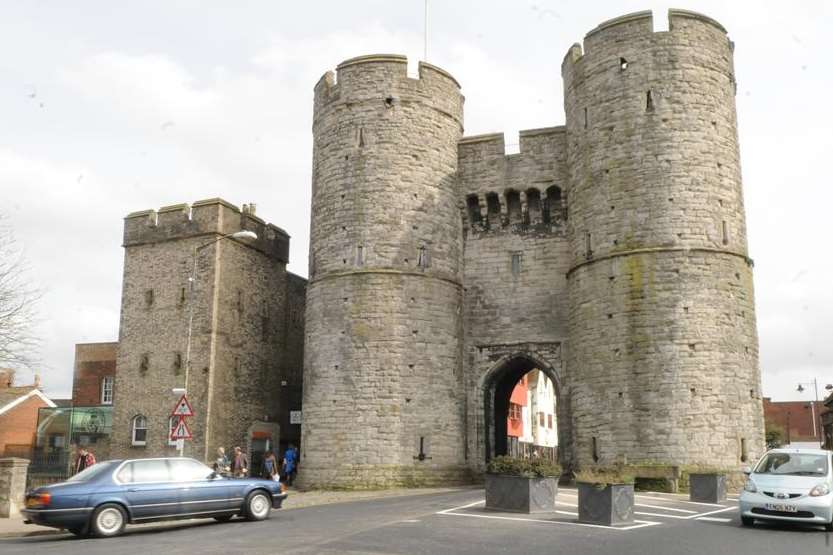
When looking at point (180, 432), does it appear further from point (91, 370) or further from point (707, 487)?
point (91, 370)

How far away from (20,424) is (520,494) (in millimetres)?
36070

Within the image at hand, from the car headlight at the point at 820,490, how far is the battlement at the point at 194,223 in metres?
21.2

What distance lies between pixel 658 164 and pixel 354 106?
387 inches

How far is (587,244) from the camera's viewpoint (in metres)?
24.8

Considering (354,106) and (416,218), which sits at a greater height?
(354,106)

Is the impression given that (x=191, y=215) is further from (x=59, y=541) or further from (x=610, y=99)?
(x=59, y=541)

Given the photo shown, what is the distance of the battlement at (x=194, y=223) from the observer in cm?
2894

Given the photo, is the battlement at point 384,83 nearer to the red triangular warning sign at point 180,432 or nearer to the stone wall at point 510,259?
the stone wall at point 510,259

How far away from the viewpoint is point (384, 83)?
26953 mm

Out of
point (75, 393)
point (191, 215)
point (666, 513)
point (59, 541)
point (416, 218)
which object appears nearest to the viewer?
point (59, 541)

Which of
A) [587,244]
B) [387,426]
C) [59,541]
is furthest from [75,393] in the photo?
[59,541]

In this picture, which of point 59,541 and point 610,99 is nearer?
point 59,541

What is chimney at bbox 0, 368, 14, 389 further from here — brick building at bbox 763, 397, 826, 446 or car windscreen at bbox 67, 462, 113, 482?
brick building at bbox 763, 397, 826, 446

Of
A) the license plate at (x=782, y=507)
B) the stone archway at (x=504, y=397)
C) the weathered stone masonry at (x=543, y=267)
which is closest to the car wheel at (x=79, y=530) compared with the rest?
the license plate at (x=782, y=507)
